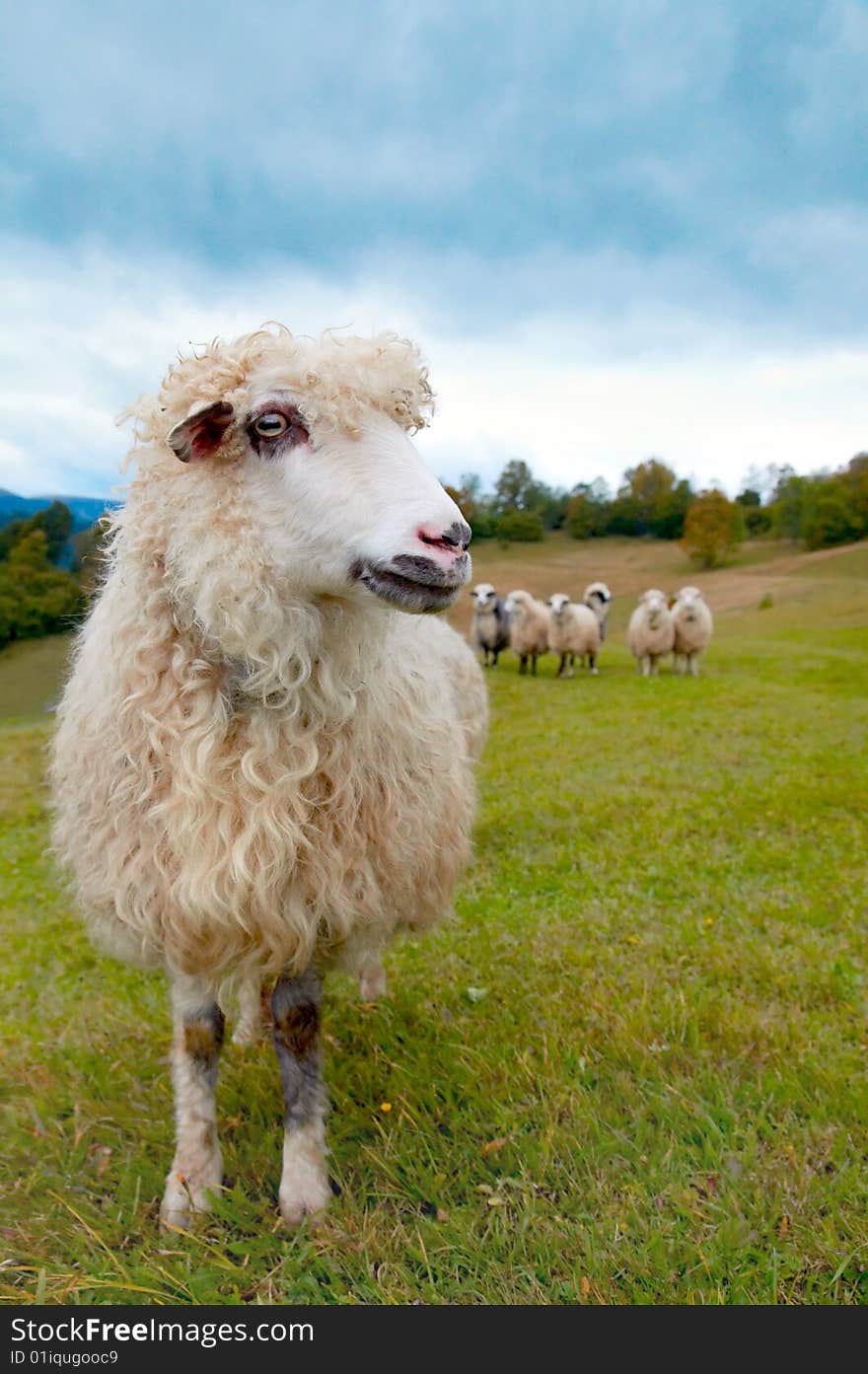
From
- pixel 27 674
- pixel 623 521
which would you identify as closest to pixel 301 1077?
pixel 27 674

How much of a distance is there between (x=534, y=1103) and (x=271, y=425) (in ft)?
8.39

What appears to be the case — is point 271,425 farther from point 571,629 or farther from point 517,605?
point 517,605

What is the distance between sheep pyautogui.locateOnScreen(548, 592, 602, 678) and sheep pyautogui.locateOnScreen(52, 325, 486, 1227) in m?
16.0

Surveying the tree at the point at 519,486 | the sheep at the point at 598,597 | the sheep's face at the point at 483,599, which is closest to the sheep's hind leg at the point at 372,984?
the sheep's face at the point at 483,599

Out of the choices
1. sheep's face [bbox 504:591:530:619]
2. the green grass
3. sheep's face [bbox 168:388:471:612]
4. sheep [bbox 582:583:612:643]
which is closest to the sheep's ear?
sheep's face [bbox 168:388:471:612]

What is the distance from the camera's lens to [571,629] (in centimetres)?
1886

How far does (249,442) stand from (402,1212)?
2448 mm

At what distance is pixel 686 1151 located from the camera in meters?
2.80

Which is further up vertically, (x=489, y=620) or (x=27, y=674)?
(x=489, y=620)

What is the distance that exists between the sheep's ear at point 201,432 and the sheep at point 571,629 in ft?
55.3

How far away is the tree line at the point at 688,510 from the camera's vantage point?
55.2 metres

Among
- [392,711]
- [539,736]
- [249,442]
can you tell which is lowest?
[539,736]

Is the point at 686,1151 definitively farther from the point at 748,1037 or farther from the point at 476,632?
the point at 476,632
